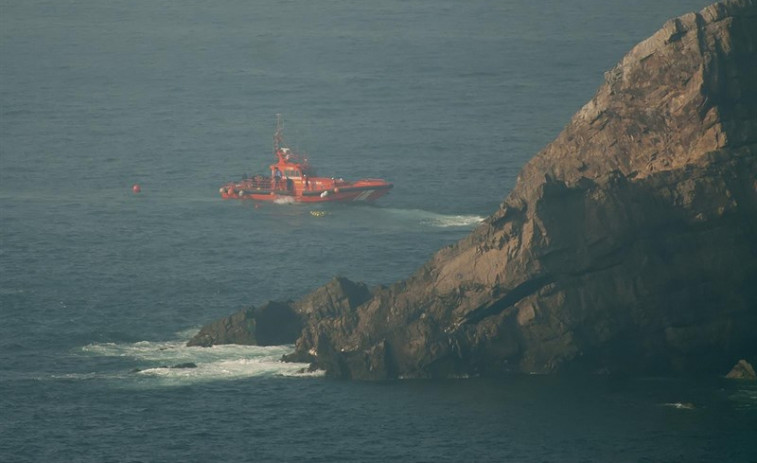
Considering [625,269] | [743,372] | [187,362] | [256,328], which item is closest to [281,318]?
[256,328]

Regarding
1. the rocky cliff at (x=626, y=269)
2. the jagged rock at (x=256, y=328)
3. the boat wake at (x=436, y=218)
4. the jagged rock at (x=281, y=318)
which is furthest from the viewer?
the boat wake at (x=436, y=218)

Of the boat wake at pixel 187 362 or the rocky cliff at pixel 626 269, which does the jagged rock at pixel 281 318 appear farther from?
the rocky cliff at pixel 626 269

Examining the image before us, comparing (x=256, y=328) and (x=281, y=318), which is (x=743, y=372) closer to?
(x=281, y=318)

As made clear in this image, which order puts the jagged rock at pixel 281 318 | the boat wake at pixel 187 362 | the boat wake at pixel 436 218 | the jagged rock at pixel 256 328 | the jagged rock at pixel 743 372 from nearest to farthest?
1. the jagged rock at pixel 743 372
2. the boat wake at pixel 187 362
3. the jagged rock at pixel 281 318
4. the jagged rock at pixel 256 328
5. the boat wake at pixel 436 218

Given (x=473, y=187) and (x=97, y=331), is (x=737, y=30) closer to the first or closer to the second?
(x=97, y=331)

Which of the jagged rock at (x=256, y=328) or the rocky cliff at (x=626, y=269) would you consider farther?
the jagged rock at (x=256, y=328)

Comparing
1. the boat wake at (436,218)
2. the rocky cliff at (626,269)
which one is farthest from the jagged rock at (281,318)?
the boat wake at (436,218)

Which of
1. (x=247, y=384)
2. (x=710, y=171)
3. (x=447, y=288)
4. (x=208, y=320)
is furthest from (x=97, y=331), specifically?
(x=710, y=171)
